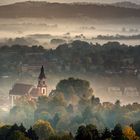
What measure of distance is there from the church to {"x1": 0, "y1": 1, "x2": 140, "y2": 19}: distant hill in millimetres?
1465

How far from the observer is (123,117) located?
816 inches

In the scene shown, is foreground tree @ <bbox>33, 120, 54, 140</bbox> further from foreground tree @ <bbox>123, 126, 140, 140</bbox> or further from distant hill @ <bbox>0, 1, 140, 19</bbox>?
distant hill @ <bbox>0, 1, 140, 19</bbox>

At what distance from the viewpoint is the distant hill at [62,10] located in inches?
881

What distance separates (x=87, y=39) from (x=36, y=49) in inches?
53.8

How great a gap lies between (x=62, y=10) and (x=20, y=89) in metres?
2.33

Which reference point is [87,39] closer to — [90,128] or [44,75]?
[44,75]

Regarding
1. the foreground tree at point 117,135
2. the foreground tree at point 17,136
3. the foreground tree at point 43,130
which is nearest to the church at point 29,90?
the foreground tree at point 43,130

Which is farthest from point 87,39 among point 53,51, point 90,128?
point 90,128

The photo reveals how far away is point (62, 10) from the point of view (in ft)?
74.1

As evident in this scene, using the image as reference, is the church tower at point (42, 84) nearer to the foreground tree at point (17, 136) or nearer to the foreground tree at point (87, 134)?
the foreground tree at point (17, 136)

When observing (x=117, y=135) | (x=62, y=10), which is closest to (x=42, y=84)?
(x=62, y=10)

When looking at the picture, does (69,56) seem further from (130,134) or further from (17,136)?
(130,134)

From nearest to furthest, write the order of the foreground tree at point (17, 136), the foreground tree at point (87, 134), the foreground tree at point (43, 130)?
the foreground tree at point (87, 134), the foreground tree at point (17, 136), the foreground tree at point (43, 130)

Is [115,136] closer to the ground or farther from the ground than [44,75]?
closer to the ground
